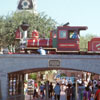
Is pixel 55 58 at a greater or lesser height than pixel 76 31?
lesser

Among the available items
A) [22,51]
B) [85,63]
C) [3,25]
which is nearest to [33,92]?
[22,51]

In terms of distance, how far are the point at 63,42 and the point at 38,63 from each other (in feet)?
11.9

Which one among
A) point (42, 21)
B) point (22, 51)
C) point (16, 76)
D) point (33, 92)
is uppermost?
point (42, 21)

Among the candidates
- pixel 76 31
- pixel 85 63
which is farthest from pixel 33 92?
pixel 85 63

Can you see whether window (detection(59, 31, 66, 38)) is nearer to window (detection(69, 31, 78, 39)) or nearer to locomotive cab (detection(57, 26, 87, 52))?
locomotive cab (detection(57, 26, 87, 52))

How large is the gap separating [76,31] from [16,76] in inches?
195

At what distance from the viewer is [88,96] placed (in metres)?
19.3

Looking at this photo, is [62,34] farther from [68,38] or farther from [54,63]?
[54,63]

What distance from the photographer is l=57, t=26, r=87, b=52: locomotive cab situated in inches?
926

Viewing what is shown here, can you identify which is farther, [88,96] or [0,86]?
[0,86]

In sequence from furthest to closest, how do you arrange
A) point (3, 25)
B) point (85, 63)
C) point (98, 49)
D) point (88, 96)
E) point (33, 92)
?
point (3, 25), point (33, 92), point (98, 49), point (85, 63), point (88, 96)

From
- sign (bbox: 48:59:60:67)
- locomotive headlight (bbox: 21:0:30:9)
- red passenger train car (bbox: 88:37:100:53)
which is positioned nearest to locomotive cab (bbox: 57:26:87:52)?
red passenger train car (bbox: 88:37:100:53)

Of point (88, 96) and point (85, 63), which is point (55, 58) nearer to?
point (85, 63)

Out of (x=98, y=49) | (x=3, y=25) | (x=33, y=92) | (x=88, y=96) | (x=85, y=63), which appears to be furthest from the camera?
(x=3, y=25)
